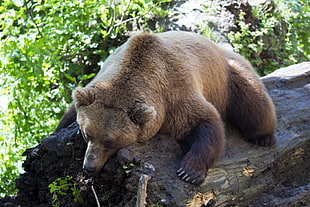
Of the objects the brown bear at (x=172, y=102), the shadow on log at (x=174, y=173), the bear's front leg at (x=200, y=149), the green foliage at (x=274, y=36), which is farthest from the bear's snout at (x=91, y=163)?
the green foliage at (x=274, y=36)

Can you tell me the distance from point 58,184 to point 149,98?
60.2 inches

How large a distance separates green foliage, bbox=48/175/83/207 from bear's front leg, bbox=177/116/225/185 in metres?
1.17

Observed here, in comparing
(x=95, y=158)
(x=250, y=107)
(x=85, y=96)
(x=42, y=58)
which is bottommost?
(x=250, y=107)

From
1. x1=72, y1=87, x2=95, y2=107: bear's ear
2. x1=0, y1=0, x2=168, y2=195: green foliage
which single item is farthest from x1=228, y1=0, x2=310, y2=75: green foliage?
x1=72, y1=87, x2=95, y2=107: bear's ear

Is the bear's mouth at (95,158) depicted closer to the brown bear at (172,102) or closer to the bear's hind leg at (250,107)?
the brown bear at (172,102)

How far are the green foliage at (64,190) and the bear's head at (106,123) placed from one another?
488mm

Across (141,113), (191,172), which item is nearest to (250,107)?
(191,172)

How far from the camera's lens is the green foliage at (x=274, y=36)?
852 centimetres

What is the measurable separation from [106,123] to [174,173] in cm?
85

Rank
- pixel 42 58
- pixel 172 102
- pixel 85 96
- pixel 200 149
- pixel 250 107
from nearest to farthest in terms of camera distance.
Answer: pixel 85 96 → pixel 200 149 → pixel 172 102 → pixel 250 107 → pixel 42 58

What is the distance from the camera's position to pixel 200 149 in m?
3.78

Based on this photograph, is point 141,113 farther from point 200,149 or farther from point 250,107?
point 250,107

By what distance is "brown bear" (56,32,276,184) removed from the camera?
3594mm

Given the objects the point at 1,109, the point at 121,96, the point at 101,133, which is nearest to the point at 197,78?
the point at 121,96
